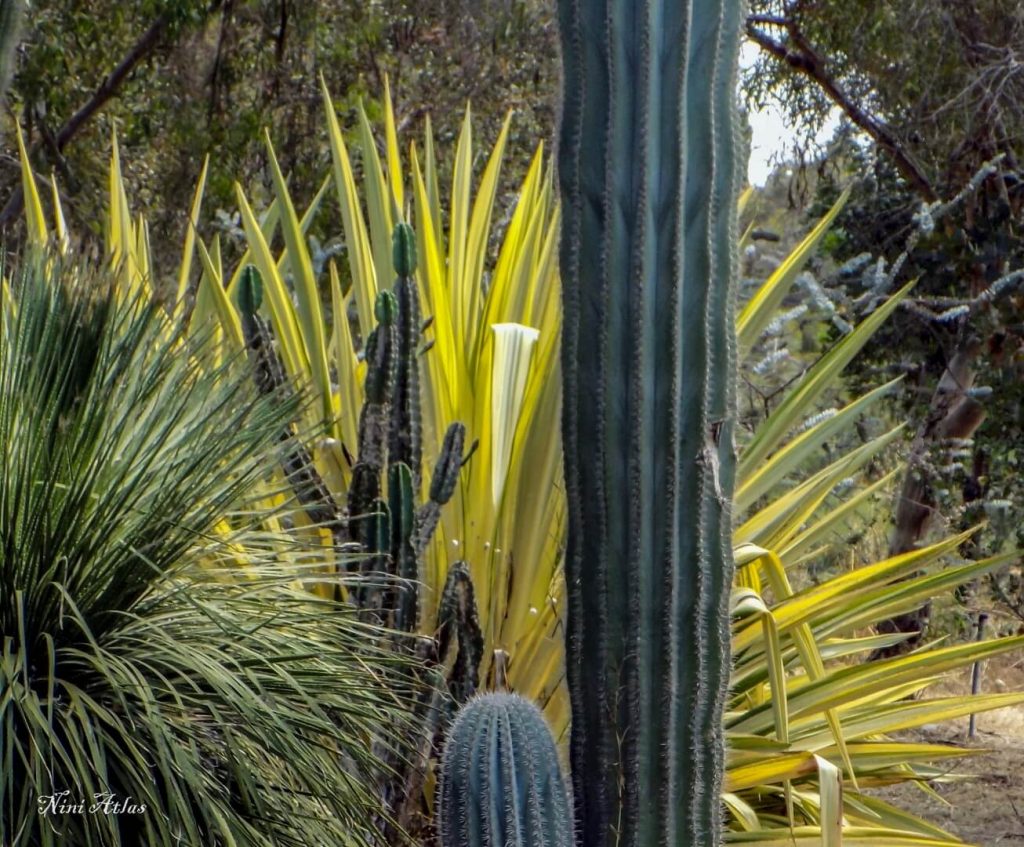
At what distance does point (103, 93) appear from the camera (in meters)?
6.95

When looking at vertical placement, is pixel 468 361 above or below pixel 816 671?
above

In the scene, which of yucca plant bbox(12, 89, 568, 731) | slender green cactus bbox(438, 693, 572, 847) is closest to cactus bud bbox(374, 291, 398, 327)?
yucca plant bbox(12, 89, 568, 731)

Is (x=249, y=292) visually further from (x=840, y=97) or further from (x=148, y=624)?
(x=840, y=97)

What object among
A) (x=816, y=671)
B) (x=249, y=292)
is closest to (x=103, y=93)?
(x=249, y=292)

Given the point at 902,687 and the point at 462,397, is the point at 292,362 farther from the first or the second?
the point at 902,687

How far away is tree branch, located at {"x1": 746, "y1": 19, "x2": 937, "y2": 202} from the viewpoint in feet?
17.8

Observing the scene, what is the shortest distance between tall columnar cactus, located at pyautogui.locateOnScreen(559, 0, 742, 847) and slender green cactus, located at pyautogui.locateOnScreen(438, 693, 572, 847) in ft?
0.42

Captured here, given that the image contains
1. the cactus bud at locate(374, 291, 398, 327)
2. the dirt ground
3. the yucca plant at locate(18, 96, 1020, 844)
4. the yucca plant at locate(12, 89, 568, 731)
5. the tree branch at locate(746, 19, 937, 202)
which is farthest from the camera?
the tree branch at locate(746, 19, 937, 202)

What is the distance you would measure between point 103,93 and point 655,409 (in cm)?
565

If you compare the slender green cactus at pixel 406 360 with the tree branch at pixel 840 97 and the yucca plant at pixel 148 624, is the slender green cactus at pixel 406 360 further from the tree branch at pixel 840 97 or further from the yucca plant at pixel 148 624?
the tree branch at pixel 840 97

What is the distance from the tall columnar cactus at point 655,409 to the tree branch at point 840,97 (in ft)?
11.5

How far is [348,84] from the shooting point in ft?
22.1

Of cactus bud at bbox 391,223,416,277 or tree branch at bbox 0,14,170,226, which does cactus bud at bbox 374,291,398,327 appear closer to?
cactus bud at bbox 391,223,416,277

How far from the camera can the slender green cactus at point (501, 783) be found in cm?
200
